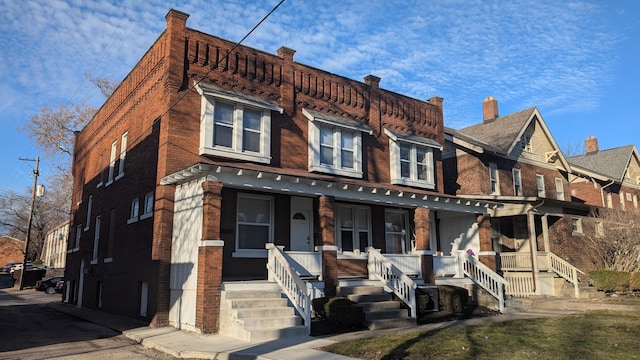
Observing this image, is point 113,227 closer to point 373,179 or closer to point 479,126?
point 373,179

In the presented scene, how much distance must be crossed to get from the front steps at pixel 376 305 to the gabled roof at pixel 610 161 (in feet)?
95.9

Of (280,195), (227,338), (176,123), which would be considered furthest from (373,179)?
(227,338)

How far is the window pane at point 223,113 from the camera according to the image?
15914 millimetres

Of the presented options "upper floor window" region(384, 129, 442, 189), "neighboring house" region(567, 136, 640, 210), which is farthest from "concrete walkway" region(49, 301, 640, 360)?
"neighboring house" region(567, 136, 640, 210)

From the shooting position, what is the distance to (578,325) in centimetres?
1255

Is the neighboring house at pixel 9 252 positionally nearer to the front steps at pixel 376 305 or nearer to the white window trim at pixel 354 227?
the white window trim at pixel 354 227

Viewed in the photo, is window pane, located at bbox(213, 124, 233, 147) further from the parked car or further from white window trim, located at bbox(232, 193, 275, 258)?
the parked car

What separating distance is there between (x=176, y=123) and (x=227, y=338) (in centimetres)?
694

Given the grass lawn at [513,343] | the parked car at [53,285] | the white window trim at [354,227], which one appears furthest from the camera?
the parked car at [53,285]

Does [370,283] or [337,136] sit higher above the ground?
[337,136]

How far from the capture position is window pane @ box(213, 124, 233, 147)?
15789 millimetres

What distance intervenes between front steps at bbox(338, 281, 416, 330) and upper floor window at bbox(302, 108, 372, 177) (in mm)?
4827

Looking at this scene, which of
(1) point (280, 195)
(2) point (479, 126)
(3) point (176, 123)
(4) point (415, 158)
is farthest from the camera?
(2) point (479, 126)

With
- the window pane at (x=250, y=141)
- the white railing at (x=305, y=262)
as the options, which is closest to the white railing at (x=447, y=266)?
the white railing at (x=305, y=262)
